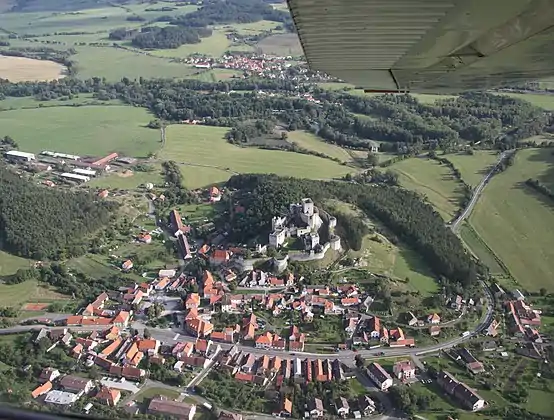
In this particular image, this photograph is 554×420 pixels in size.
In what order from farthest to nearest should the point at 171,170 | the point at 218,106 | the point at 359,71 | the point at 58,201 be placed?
the point at 218,106, the point at 171,170, the point at 58,201, the point at 359,71

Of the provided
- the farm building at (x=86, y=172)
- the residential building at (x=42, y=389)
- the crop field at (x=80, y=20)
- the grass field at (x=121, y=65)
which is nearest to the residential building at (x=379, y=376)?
the residential building at (x=42, y=389)

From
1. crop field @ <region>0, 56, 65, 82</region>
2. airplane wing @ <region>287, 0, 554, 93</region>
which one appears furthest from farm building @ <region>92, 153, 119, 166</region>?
airplane wing @ <region>287, 0, 554, 93</region>

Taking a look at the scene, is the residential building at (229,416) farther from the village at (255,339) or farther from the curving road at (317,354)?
the curving road at (317,354)

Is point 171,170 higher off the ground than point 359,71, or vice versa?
point 359,71

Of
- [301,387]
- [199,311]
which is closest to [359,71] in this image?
[301,387]

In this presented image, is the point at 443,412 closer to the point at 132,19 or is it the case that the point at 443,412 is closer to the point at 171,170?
the point at 171,170
